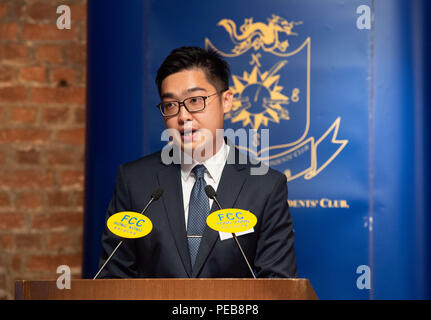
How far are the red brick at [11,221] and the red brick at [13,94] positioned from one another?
1.72 ft

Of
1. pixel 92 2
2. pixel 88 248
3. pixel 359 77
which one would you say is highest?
pixel 92 2

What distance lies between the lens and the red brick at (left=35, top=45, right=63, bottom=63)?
7.46 feet

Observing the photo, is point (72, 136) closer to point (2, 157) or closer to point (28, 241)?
point (2, 157)

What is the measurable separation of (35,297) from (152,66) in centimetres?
104

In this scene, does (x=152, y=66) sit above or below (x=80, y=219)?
above

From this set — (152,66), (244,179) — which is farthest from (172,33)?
(244,179)

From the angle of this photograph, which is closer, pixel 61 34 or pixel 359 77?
pixel 359 77

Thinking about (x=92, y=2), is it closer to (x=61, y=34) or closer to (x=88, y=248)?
(x=61, y=34)

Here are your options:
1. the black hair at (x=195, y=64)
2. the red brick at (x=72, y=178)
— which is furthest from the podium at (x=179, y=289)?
the red brick at (x=72, y=178)

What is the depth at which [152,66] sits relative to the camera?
174cm

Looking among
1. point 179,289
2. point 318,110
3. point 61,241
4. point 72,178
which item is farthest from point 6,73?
point 179,289

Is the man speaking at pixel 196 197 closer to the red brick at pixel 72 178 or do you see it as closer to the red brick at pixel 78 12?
the red brick at pixel 72 178
